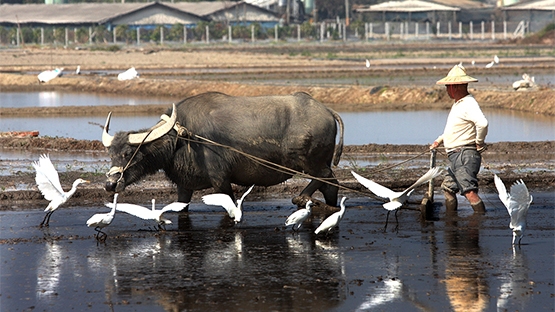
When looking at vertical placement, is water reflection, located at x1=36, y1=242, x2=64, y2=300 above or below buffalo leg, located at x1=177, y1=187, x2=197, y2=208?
below

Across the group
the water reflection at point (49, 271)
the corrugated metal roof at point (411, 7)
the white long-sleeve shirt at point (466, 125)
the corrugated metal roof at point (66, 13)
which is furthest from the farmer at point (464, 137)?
the corrugated metal roof at point (411, 7)

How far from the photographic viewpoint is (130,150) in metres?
9.02

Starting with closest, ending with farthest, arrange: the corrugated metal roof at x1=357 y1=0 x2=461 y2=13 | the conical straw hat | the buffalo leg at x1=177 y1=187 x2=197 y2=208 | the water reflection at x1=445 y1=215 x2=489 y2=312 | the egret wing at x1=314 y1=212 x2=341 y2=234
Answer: the water reflection at x1=445 y1=215 x2=489 y2=312 → the egret wing at x1=314 y1=212 x2=341 y2=234 → the conical straw hat → the buffalo leg at x1=177 y1=187 x2=197 y2=208 → the corrugated metal roof at x1=357 y1=0 x2=461 y2=13

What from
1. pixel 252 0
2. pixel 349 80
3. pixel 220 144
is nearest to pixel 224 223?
pixel 220 144

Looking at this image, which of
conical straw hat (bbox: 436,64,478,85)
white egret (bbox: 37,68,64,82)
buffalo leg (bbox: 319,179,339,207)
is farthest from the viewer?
white egret (bbox: 37,68,64,82)

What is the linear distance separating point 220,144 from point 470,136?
2549 mm

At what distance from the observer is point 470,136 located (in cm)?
905

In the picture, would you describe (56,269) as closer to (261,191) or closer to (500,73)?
(261,191)

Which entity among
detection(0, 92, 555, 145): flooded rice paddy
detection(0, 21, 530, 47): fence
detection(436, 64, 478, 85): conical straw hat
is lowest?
detection(0, 92, 555, 145): flooded rice paddy

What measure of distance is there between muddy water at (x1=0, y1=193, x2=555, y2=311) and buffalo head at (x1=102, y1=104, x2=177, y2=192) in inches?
20.0

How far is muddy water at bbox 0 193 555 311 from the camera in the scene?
618 centimetres

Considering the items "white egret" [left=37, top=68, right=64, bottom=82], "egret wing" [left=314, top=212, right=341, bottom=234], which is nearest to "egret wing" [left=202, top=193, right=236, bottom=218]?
"egret wing" [left=314, top=212, right=341, bottom=234]

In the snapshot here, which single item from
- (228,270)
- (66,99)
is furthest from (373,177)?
(66,99)

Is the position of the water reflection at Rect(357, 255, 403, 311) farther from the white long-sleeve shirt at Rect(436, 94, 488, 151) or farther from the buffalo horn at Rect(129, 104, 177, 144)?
the buffalo horn at Rect(129, 104, 177, 144)
